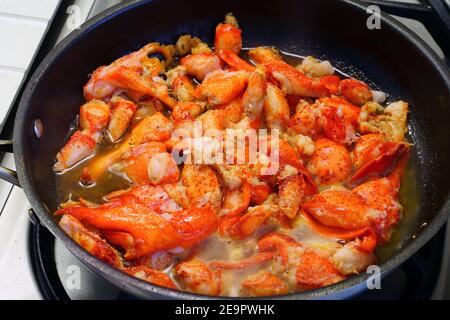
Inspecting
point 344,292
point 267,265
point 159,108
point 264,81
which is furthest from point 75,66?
point 344,292

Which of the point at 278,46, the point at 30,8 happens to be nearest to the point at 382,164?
the point at 278,46

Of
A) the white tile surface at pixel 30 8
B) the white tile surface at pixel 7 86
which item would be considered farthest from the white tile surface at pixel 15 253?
the white tile surface at pixel 30 8

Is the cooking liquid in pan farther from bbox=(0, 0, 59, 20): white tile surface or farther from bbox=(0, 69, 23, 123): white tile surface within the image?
bbox=(0, 0, 59, 20): white tile surface

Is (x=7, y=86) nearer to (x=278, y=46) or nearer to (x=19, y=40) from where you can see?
(x=19, y=40)

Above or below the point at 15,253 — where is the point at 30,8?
above

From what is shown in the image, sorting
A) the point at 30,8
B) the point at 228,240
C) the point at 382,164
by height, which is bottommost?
the point at 228,240

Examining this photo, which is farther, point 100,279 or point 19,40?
point 19,40

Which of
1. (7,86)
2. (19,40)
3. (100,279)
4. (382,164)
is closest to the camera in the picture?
(100,279)

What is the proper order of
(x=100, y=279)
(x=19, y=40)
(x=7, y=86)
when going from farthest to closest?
(x=19, y=40)
(x=7, y=86)
(x=100, y=279)
